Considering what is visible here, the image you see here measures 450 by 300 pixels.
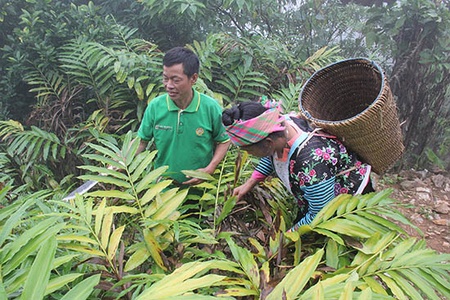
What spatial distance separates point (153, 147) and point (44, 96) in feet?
5.61

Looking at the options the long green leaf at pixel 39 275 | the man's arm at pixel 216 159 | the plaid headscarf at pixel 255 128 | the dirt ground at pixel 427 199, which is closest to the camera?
the long green leaf at pixel 39 275

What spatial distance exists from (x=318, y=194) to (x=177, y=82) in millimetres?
889

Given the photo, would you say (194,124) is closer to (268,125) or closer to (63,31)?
(268,125)

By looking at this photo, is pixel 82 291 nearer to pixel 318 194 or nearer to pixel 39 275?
pixel 39 275

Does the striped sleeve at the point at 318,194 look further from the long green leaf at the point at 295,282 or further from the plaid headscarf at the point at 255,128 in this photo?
the long green leaf at the point at 295,282

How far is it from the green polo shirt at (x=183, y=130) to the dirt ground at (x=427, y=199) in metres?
2.21

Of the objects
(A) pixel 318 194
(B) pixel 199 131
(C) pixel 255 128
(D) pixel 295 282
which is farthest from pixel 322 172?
(B) pixel 199 131

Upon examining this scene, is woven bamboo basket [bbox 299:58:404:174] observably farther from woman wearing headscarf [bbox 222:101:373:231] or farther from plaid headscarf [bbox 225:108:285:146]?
plaid headscarf [bbox 225:108:285:146]

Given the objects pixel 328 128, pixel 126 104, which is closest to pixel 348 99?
pixel 328 128

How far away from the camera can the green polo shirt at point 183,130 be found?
190 centimetres

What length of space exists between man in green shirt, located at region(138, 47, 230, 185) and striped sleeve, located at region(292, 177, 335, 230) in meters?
0.63

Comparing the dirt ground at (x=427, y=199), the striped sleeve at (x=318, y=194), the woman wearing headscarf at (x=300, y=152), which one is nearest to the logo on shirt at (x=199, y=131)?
the woman wearing headscarf at (x=300, y=152)

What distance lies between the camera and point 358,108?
182 cm

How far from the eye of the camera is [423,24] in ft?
12.2
